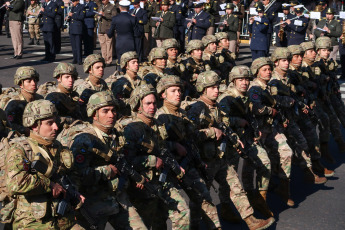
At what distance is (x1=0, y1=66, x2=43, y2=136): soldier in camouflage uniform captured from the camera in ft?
25.7

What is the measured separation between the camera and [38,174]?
5.17m

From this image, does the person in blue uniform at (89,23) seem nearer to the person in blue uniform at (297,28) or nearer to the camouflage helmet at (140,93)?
the person in blue uniform at (297,28)

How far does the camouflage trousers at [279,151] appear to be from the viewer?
8914 mm

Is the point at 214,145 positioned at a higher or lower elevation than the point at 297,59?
lower

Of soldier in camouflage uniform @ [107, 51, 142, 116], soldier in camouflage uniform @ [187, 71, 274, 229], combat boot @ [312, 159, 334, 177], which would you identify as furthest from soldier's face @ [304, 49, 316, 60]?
soldier in camouflage uniform @ [187, 71, 274, 229]

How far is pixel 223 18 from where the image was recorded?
20.3m

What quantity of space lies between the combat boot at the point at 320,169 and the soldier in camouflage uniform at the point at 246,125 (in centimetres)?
242

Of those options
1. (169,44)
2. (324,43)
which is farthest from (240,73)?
(324,43)

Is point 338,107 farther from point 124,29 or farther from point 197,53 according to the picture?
point 124,29

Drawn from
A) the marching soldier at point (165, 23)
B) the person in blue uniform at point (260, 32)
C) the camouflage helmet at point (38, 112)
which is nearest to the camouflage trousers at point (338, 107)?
the person in blue uniform at point (260, 32)

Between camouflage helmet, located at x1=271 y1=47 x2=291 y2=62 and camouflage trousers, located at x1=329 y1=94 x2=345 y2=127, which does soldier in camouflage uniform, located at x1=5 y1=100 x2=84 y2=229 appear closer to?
camouflage helmet, located at x1=271 y1=47 x2=291 y2=62

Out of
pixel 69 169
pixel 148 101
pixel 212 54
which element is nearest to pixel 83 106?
pixel 148 101

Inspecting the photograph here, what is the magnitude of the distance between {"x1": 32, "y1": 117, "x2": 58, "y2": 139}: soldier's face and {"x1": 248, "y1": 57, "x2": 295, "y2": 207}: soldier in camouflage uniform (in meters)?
3.96

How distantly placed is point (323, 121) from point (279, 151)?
2.74m
